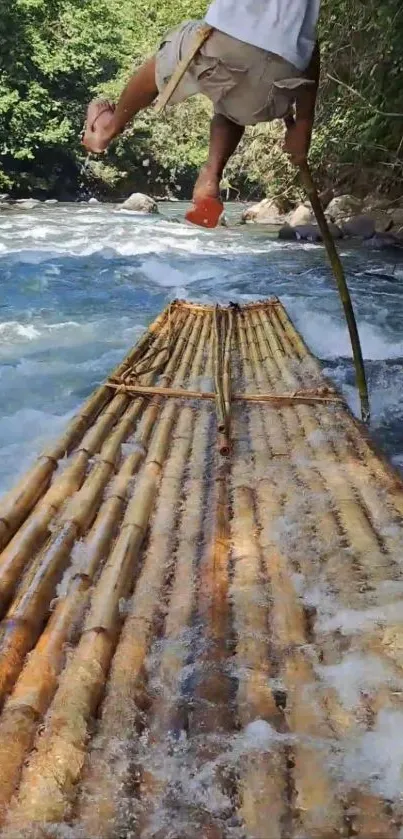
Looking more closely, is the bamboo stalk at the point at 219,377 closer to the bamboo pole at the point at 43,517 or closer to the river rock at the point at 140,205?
the bamboo pole at the point at 43,517

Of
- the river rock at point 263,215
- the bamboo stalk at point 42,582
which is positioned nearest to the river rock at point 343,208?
the river rock at point 263,215

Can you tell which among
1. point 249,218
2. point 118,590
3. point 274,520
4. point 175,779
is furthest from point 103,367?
point 249,218

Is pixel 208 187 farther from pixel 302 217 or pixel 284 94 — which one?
pixel 302 217

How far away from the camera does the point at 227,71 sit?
194 centimetres

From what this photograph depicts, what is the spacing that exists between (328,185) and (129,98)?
10930 mm

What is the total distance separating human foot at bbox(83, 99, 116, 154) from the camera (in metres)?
2.03

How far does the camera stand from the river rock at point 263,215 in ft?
50.2

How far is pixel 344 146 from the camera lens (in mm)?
6910

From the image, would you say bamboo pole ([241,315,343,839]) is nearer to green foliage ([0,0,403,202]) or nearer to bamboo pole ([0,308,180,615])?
bamboo pole ([0,308,180,615])

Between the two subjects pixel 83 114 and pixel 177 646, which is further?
pixel 83 114

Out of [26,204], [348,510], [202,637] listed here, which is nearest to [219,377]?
[348,510]

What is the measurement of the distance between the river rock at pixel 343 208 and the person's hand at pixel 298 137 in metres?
10.1

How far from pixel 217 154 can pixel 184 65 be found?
0.34 m

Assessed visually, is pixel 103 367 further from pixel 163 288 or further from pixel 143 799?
pixel 143 799
